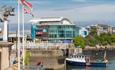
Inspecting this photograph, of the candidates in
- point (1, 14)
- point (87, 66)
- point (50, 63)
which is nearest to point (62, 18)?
point (87, 66)

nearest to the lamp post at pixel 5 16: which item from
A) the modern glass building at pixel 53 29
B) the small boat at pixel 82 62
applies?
the small boat at pixel 82 62

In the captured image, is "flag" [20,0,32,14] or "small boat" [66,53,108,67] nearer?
"flag" [20,0,32,14]

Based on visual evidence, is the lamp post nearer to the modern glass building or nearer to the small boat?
the small boat

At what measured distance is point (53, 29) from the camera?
149750mm

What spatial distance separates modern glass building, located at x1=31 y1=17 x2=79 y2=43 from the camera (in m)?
148

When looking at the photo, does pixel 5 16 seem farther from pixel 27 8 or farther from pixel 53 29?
pixel 53 29

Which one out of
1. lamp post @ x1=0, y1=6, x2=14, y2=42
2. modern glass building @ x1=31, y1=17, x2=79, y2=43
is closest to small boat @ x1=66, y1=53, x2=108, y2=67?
lamp post @ x1=0, y1=6, x2=14, y2=42

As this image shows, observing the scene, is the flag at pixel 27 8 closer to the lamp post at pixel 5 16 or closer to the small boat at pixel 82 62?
the lamp post at pixel 5 16

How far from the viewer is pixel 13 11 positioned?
32.3m

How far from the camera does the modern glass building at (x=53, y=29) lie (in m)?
148

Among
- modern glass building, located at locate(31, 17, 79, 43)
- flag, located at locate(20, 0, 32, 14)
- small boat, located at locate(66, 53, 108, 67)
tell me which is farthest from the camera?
modern glass building, located at locate(31, 17, 79, 43)

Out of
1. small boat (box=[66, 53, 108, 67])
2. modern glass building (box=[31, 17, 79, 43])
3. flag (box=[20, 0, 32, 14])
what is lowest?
small boat (box=[66, 53, 108, 67])

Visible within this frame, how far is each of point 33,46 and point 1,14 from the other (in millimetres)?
45622

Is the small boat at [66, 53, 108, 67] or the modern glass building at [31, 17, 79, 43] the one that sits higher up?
the modern glass building at [31, 17, 79, 43]
